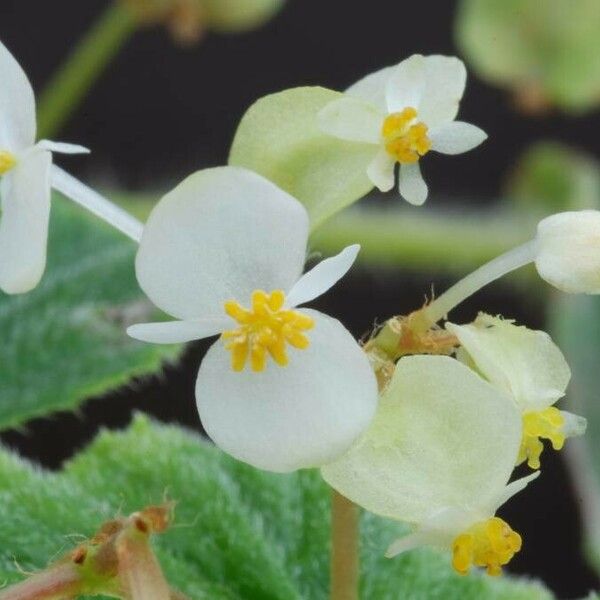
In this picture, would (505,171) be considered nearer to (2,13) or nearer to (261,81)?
(261,81)

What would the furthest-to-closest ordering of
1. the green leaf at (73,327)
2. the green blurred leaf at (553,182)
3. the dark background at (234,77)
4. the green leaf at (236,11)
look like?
the dark background at (234,77) < the green blurred leaf at (553,182) < the green leaf at (236,11) < the green leaf at (73,327)

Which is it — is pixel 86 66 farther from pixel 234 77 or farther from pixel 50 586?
pixel 50 586

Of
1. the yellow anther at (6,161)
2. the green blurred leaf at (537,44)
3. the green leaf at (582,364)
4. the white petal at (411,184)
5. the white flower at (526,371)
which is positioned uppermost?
the yellow anther at (6,161)

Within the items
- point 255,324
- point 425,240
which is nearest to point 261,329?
point 255,324

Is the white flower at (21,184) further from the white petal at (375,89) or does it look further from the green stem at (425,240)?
the green stem at (425,240)

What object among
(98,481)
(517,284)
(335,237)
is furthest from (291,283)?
(517,284)

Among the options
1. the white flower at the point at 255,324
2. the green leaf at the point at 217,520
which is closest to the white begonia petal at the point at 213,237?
the white flower at the point at 255,324

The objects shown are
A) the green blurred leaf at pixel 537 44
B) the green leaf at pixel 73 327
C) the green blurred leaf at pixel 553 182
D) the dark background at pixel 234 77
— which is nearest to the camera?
the green leaf at pixel 73 327

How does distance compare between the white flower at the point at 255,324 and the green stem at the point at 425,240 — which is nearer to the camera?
the white flower at the point at 255,324
